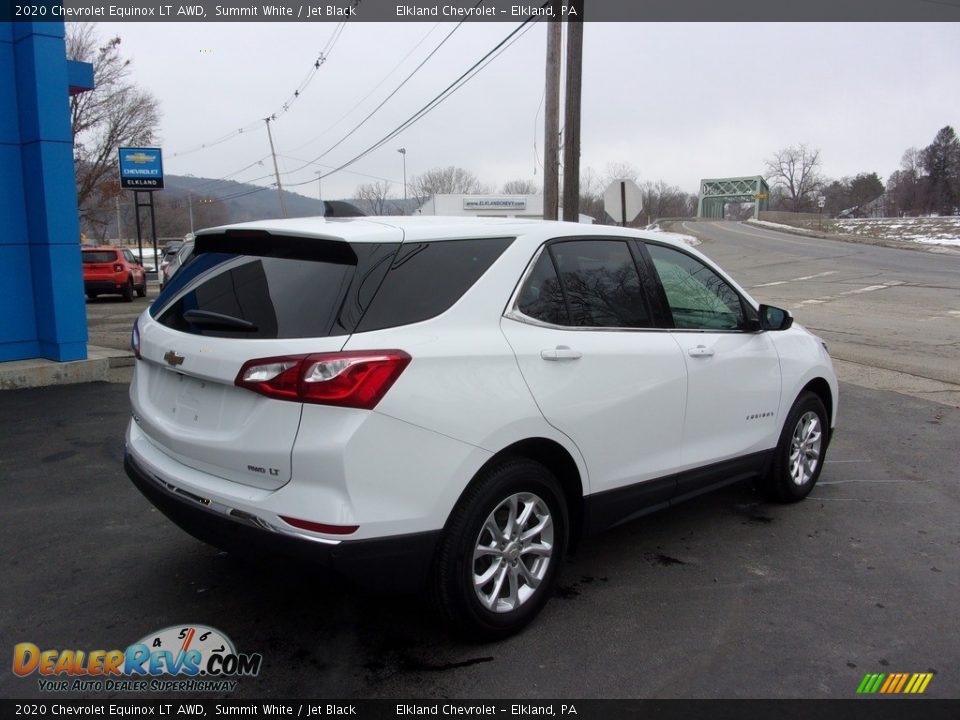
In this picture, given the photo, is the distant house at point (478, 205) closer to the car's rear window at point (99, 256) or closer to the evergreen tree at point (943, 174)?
the car's rear window at point (99, 256)

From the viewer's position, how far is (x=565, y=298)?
11.8 feet

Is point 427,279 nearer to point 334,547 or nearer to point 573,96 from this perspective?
point 334,547

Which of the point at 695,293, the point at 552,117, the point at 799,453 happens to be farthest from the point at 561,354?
the point at 552,117

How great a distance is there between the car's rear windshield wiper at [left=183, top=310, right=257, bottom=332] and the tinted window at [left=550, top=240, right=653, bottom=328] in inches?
57.7

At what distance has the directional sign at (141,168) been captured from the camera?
31.9 metres

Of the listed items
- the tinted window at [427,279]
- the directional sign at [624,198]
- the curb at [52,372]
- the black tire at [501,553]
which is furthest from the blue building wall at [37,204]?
the directional sign at [624,198]

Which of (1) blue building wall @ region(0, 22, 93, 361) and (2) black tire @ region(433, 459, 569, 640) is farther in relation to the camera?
(1) blue building wall @ region(0, 22, 93, 361)

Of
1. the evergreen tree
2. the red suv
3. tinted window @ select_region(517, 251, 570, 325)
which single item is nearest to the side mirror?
tinted window @ select_region(517, 251, 570, 325)

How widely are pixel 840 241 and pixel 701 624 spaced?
169 ft

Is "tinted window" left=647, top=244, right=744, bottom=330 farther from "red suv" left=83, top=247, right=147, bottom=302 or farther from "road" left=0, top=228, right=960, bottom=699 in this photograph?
"red suv" left=83, top=247, right=147, bottom=302

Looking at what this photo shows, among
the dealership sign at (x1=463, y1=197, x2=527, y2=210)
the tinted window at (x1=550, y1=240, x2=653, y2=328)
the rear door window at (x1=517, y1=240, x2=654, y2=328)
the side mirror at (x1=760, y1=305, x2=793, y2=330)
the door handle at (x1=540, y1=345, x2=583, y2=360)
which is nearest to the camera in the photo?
the door handle at (x1=540, y1=345, x2=583, y2=360)

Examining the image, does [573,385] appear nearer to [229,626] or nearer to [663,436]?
[663,436]

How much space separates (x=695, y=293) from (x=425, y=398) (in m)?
2.21

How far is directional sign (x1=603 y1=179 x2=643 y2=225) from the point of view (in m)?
14.0
